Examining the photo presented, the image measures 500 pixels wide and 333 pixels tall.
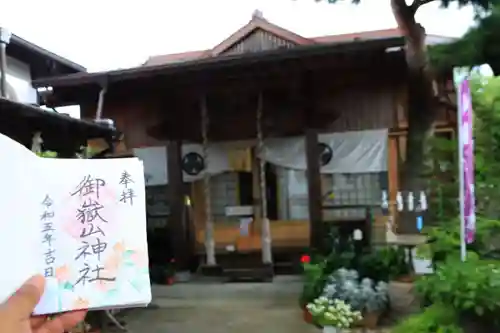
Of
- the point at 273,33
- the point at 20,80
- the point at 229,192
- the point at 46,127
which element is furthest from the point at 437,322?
the point at 20,80

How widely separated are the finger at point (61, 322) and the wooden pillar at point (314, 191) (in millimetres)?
8344

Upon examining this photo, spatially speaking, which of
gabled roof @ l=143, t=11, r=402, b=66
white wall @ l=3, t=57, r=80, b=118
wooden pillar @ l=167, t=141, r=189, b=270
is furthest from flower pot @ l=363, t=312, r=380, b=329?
white wall @ l=3, t=57, r=80, b=118

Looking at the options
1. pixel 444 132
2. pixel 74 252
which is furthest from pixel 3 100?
pixel 444 132

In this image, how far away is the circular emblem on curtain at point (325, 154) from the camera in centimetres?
958

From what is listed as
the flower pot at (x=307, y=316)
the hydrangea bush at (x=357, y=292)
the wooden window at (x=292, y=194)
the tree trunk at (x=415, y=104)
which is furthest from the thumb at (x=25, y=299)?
the wooden window at (x=292, y=194)

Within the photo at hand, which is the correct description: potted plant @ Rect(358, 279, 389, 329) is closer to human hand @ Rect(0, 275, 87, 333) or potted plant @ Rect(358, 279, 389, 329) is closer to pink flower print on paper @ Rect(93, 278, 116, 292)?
pink flower print on paper @ Rect(93, 278, 116, 292)

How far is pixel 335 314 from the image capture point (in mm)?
6070

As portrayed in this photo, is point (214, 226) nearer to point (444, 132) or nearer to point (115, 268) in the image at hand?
point (444, 132)

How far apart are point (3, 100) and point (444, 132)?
7203 millimetres

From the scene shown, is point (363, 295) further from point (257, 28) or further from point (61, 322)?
point (257, 28)

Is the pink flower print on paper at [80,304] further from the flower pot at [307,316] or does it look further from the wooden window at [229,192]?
the wooden window at [229,192]

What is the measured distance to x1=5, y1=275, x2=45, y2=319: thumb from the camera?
105 centimetres

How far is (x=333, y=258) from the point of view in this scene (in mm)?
7641

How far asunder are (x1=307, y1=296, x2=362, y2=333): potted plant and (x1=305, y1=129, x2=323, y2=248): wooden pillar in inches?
127
